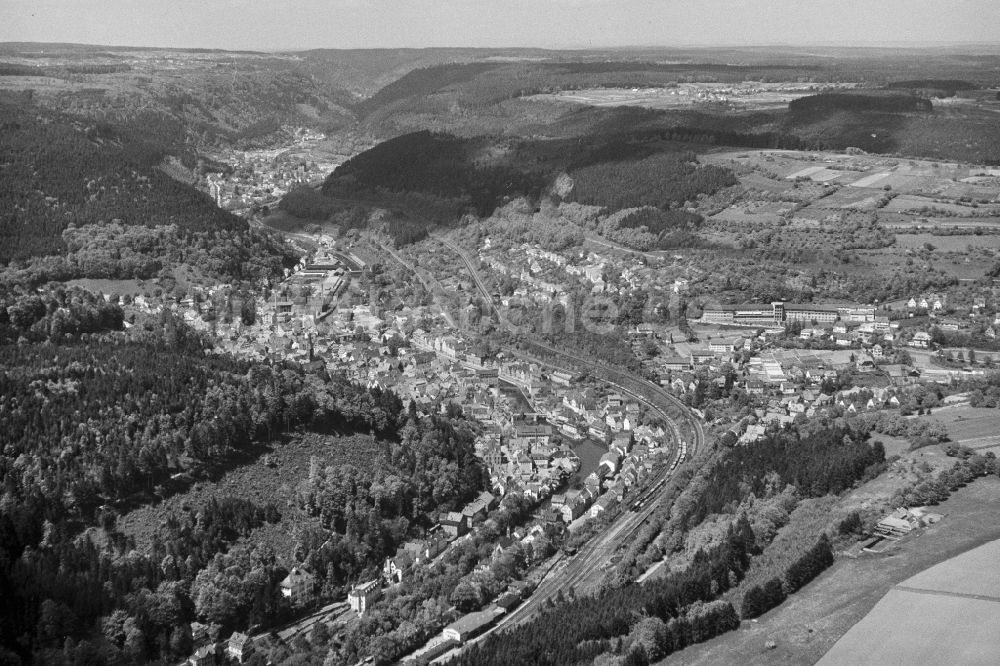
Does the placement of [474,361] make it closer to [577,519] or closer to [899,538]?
[577,519]

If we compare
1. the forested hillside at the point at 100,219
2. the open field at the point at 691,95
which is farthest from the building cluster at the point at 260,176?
the open field at the point at 691,95

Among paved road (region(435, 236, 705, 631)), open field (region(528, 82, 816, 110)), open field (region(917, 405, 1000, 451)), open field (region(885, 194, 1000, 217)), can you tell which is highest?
open field (region(528, 82, 816, 110))

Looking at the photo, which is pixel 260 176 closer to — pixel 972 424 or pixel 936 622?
pixel 972 424

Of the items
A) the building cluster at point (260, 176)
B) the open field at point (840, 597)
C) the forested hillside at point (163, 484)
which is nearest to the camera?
the open field at point (840, 597)

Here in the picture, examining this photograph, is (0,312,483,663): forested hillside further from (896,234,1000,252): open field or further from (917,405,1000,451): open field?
(896,234,1000,252): open field

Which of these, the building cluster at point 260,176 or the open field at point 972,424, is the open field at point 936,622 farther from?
the building cluster at point 260,176

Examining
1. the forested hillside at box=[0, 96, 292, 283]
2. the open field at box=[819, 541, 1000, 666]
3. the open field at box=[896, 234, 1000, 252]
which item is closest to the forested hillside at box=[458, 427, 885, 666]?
the open field at box=[819, 541, 1000, 666]
